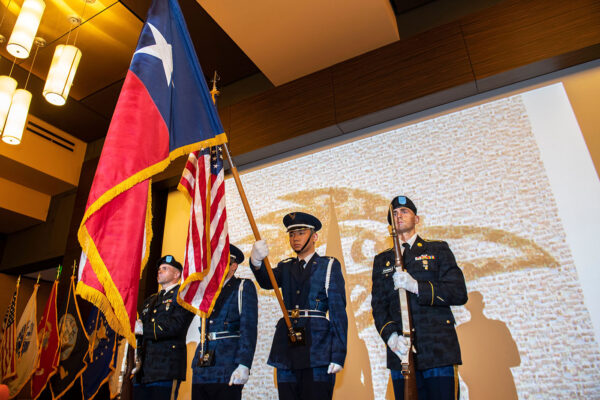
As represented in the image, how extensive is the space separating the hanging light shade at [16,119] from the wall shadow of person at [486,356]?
3.55m

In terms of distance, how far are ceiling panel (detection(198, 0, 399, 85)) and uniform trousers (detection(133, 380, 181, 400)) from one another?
284cm

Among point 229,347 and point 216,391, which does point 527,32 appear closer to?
point 229,347

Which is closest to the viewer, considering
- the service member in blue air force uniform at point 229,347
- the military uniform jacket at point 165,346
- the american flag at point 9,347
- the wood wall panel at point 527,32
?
the service member in blue air force uniform at point 229,347

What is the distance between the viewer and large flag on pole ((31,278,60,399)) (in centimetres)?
425

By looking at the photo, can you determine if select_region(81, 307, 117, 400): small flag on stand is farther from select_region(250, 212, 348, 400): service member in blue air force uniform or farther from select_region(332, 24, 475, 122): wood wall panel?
select_region(332, 24, 475, 122): wood wall panel

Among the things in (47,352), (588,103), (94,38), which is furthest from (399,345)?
(94,38)

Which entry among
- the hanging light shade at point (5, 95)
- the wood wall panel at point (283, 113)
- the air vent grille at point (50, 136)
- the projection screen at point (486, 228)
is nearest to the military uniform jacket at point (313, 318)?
the projection screen at point (486, 228)

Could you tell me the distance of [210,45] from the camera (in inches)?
179

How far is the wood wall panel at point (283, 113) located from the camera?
13.3 feet

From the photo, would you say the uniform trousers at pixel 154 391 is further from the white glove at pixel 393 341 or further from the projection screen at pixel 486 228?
the white glove at pixel 393 341

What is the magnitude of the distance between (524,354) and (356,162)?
75.7 inches

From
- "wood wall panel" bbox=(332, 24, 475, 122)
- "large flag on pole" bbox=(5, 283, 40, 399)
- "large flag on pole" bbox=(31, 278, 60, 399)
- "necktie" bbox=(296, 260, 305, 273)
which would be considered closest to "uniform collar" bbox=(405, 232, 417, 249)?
"necktie" bbox=(296, 260, 305, 273)

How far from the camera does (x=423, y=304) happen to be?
2291 millimetres

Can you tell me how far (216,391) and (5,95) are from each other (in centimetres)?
262
